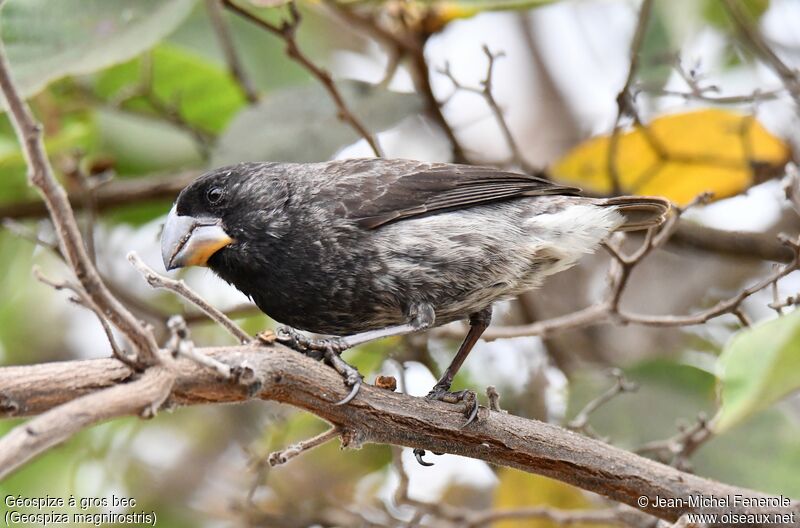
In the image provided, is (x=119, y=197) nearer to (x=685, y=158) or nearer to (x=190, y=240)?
(x=190, y=240)

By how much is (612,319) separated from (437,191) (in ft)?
2.30

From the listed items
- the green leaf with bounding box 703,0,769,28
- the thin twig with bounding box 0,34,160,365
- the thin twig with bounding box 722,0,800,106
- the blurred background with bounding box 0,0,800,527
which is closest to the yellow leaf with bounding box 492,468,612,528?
the blurred background with bounding box 0,0,800,527

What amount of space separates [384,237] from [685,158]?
5.45ft

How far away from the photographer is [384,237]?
9.53ft

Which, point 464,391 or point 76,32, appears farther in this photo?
point 76,32

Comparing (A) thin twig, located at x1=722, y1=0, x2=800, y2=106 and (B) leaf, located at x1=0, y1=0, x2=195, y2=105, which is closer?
(B) leaf, located at x1=0, y1=0, x2=195, y2=105

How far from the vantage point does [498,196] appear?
315 cm

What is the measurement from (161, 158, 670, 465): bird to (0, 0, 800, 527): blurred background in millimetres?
485

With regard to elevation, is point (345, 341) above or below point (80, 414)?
below

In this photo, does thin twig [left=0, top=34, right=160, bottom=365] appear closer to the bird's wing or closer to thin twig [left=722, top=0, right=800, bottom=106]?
the bird's wing

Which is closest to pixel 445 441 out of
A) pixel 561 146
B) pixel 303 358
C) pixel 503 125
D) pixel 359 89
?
pixel 303 358

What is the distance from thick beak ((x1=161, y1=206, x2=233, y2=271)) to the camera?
2.83 meters

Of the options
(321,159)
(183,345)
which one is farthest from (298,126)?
(183,345)

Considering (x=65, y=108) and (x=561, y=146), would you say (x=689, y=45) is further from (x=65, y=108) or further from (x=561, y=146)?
(x=65, y=108)
